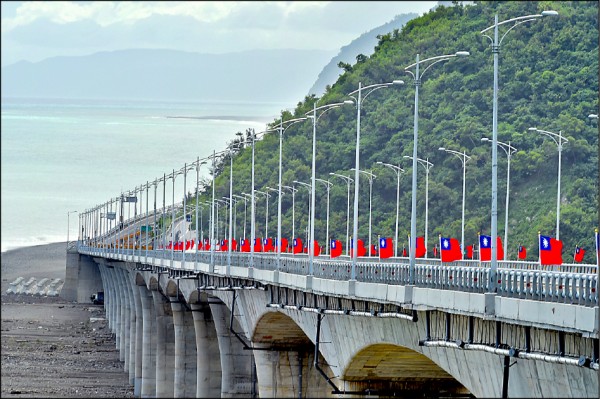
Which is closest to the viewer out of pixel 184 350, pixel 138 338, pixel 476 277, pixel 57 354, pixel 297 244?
pixel 476 277

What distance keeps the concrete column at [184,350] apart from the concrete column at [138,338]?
19.7ft

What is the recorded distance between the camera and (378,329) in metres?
45.8

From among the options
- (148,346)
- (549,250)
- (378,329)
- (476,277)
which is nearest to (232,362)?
(148,346)

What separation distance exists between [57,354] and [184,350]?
1472 cm

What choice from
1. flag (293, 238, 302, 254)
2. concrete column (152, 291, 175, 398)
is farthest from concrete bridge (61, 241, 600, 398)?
flag (293, 238, 302, 254)

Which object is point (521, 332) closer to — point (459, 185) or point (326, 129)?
point (459, 185)

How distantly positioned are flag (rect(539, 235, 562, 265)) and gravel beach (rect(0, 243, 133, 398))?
42.4m

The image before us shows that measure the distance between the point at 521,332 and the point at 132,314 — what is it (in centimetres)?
9404

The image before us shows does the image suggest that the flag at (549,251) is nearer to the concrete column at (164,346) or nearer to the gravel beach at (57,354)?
the gravel beach at (57,354)

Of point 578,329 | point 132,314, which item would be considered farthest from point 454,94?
point 578,329

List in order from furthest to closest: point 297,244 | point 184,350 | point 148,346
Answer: point 148,346 < point 184,350 < point 297,244

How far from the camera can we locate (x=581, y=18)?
133125 mm

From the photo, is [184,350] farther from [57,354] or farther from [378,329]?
[378,329]

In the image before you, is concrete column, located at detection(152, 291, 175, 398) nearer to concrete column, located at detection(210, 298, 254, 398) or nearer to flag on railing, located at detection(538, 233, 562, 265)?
concrete column, located at detection(210, 298, 254, 398)
